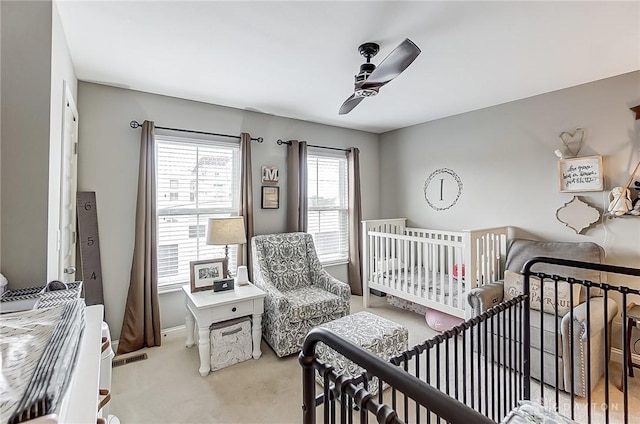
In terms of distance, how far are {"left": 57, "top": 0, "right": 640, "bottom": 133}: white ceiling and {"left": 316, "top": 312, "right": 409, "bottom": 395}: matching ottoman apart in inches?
78.7

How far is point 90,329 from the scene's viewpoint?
1146 millimetres

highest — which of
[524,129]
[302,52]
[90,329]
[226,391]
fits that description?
[302,52]

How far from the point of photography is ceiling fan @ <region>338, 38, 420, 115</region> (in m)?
1.59

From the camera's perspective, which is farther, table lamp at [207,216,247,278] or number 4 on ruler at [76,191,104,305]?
table lamp at [207,216,247,278]

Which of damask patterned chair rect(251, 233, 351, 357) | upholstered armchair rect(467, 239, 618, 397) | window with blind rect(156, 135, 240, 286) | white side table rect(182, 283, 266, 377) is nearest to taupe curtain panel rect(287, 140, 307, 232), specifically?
damask patterned chair rect(251, 233, 351, 357)

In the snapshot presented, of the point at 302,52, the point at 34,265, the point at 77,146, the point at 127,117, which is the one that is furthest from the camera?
the point at 127,117

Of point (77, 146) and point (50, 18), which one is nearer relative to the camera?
point (50, 18)

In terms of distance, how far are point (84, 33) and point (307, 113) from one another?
2.18m

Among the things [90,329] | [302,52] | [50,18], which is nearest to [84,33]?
[50,18]

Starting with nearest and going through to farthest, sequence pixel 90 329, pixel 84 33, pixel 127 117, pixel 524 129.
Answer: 1. pixel 90 329
2. pixel 84 33
3. pixel 127 117
4. pixel 524 129

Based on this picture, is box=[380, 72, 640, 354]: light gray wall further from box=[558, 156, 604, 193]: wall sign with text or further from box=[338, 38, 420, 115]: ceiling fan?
box=[338, 38, 420, 115]: ceiling fan

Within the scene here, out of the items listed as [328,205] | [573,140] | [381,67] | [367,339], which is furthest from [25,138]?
[573,140]

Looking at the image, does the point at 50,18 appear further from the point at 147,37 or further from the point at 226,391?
the point at 226,391

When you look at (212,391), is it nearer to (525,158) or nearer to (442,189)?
(442,189)
